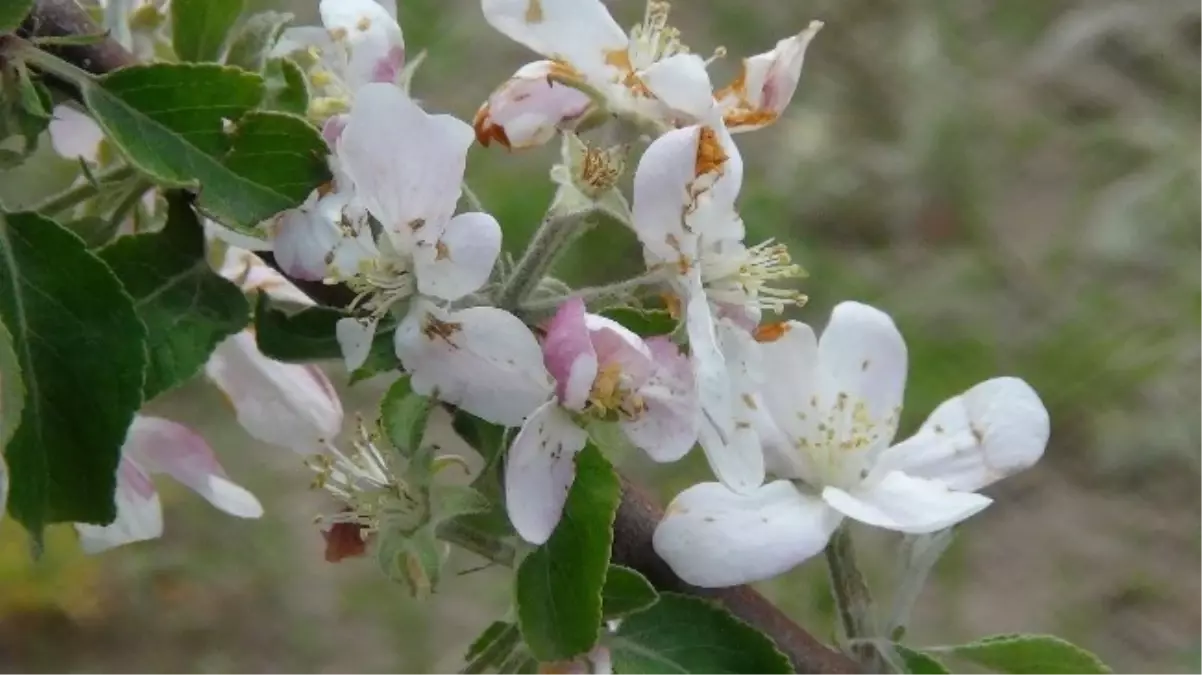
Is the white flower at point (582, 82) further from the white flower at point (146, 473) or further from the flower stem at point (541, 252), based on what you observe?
the white flower at point (146, 473)

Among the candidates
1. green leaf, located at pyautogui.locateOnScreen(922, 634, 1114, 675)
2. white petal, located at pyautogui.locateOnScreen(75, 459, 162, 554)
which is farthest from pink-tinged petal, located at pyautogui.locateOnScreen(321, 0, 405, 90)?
green leaf, located at pyautogui.locateOnScreen(922, 634, 1114, 675)

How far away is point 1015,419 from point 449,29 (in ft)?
6.46

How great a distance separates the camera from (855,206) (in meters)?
2.21

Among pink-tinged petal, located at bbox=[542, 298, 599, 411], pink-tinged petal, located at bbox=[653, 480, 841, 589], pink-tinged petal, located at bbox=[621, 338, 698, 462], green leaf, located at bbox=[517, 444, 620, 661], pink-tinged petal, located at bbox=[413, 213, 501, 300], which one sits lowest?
pink-tinged petal, located at bbox=[653, 480, 841, 589]

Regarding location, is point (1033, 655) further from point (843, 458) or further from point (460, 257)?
point (460, 257)

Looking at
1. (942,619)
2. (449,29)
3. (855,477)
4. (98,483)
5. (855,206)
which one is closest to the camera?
(98,483)

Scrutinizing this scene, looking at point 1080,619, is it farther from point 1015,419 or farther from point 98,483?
point 98,483

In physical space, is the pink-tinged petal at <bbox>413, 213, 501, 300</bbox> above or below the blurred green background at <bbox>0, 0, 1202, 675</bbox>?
above

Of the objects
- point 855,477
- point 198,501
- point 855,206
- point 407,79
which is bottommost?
point 198,501

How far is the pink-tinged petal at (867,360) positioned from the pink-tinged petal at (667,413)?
0.19 m

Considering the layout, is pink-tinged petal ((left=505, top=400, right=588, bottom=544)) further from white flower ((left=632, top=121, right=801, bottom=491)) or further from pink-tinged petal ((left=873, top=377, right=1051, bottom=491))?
pink-tinged petal ((left=873, top=377, right=1051, bottom=491))

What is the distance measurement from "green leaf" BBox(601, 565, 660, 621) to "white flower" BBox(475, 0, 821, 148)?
0.15 metres

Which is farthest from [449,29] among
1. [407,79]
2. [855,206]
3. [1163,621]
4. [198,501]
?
[407,79]

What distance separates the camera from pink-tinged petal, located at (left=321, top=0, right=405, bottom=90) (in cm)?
49
